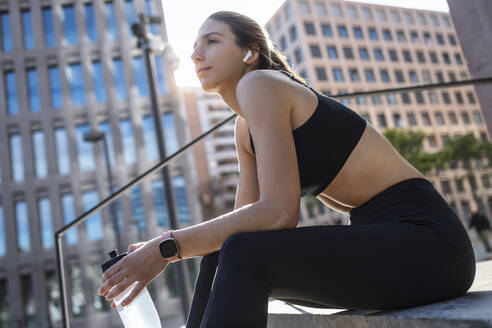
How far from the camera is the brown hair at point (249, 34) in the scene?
5.89ft

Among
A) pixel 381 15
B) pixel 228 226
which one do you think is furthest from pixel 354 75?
pixel 228 226

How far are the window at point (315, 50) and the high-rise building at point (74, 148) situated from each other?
25.3 meters

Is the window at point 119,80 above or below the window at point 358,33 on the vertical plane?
below

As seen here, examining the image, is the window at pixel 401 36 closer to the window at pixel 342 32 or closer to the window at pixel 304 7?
the window at pixel 342 32

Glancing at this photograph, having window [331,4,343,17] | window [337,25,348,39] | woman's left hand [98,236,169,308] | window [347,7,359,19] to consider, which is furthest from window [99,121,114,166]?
window [347,7,359,19]

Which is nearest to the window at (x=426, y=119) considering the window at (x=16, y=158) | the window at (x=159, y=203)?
the window at (x=159, y=203)

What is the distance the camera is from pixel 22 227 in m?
24.2

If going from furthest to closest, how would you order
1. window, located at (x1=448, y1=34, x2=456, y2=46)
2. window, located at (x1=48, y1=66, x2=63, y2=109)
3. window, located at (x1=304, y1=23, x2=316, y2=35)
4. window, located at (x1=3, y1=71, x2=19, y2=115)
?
window, located at (x1=448, y1=34, x2=456, y2=46) → window, located at (x1=304, y1=23, x2=316, y2=35) → window, located at (x1=48, y1=66, x2=63, y2=109) → window, located at (x1=3, y1=71, x2=19, y2=115)

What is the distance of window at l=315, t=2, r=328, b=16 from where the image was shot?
Answer: 50.7 metres

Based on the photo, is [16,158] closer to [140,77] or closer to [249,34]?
[140,77]

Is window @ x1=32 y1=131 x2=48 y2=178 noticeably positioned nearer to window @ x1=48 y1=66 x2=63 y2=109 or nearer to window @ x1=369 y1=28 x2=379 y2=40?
window @ x1=48 y1=66 x2=63 y2=109

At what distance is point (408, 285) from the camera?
4.23 feet

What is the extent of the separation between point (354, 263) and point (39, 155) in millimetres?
26828

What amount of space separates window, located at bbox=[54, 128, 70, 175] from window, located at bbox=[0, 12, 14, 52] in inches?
226
